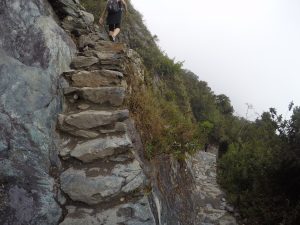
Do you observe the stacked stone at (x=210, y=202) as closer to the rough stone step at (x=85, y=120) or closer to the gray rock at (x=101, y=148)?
the gray rock at (x=101, y=148)

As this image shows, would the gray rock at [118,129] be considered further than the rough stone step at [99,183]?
Yes

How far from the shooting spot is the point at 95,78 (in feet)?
18.6

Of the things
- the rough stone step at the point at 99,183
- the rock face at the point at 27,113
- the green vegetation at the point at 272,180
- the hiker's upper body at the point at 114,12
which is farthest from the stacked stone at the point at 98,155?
the green vegetation at the point at 272,180

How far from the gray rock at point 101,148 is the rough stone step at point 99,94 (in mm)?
777

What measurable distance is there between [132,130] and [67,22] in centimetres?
288

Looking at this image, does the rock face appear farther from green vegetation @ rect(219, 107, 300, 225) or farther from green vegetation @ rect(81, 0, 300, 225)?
green vegetation @ rect(219, 107, 300, 225)

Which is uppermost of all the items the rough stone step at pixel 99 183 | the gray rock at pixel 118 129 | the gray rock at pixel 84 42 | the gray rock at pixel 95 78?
the gray rock at pixel 84 42

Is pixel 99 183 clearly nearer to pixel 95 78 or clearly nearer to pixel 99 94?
pixel 99 94

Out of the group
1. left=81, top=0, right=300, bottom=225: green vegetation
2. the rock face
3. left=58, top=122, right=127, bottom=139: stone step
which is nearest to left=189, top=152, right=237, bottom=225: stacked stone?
left=81, top=0, right=300, bottom=225: green vegetation

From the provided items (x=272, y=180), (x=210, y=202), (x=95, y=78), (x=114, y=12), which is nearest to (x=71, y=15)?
(x=114, y=12)

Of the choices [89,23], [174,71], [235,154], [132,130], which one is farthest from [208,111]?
[132,130]

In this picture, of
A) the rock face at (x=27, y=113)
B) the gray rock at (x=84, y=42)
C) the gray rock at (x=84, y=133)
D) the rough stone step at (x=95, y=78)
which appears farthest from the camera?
the gray rock at (x=84, y=42)

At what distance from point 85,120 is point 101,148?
55 cm

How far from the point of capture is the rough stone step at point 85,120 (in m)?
4.82
